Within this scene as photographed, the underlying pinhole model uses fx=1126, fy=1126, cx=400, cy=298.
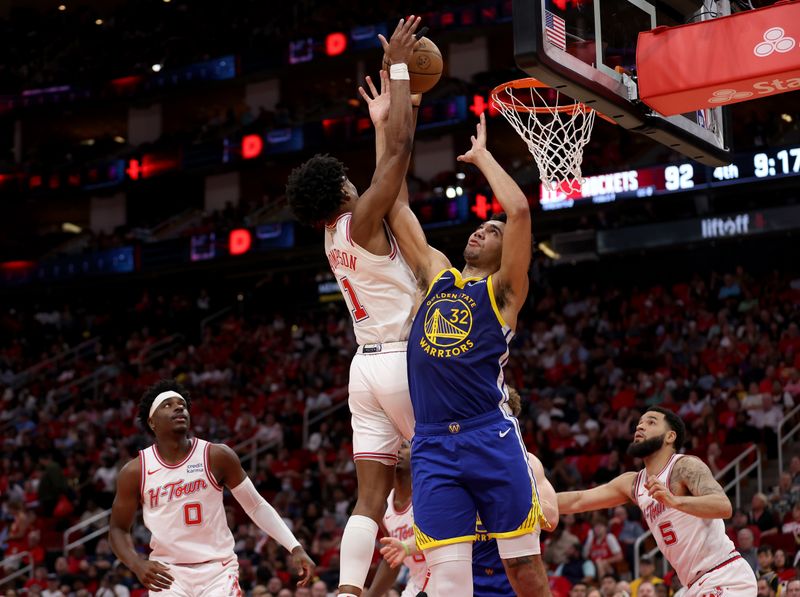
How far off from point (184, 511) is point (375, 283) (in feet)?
7.67

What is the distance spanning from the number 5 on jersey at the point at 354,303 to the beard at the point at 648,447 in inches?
96.2

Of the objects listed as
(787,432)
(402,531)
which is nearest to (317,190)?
(402,531)

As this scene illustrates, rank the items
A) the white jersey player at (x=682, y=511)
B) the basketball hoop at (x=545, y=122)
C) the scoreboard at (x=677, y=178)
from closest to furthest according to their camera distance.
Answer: the white jersey player at (x=682, y=511), the basketball hoop at (x=545, y=122), the scoreboard at (x=677, y=178)

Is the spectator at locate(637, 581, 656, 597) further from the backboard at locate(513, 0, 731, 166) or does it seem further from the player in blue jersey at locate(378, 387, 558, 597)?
the backboard at locate(513, 0, 731, 166)

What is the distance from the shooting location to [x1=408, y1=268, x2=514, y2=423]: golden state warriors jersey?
A: 5348 millimetres

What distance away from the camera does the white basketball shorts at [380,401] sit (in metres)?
5.56

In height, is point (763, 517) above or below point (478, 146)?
below

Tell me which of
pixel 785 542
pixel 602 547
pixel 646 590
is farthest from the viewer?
pixel 602 547

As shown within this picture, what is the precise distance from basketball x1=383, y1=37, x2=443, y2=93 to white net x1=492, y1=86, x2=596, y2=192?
1897 millimetres

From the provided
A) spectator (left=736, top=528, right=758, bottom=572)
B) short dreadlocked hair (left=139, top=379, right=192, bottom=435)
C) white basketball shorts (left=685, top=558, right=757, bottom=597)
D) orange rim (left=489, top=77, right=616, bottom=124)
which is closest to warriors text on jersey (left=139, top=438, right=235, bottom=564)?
short dreadlocked hair (left=139, top=379, right=192, bottom=435)

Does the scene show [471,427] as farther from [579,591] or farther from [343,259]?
[579,591]

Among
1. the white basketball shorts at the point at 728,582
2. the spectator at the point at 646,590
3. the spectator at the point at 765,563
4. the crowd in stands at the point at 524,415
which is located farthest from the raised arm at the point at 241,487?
the spectator at the point at 765,563

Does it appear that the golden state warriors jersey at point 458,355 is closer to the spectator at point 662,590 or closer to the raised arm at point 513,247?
the raised arm at point 513,247

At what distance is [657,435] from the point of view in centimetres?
732
